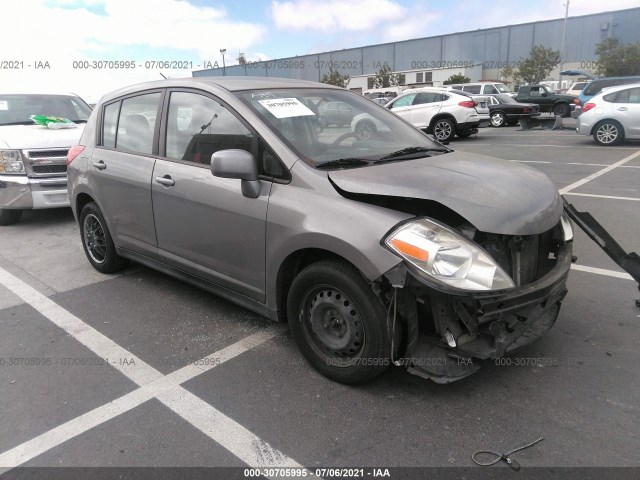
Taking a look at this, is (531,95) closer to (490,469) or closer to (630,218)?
(630,218)

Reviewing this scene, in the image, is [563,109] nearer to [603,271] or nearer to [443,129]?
[443,129]

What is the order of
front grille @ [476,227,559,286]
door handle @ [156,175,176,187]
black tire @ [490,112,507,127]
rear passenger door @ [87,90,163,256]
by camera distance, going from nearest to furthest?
front grille @ [476,227,559,286], door handle @ [156,175,176,187], rear passenger door @ [87,90,163,256], black tire @ [490,112,507,127]

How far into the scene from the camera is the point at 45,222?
281 inches

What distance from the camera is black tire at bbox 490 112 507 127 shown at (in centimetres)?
2109

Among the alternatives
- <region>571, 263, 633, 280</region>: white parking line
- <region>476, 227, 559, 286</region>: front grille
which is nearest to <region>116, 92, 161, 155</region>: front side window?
<region>476, 227, 559, 286</region>: front grille

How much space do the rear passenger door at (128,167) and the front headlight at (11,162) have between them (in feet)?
8.98

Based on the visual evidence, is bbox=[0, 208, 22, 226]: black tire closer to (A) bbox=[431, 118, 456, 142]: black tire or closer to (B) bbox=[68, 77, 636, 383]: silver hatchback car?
(B) bbox=[68, 77, 636, 383]: silver hatchback car

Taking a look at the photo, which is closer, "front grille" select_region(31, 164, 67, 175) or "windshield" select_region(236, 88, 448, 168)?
"windshield" select_region(236, 88, 448, 168)

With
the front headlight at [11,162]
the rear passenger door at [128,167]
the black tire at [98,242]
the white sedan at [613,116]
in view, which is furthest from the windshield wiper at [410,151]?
the white sedan at [613,116]

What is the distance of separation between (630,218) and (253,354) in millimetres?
5447

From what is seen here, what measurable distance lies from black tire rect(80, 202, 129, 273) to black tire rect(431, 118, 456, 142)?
13454mm

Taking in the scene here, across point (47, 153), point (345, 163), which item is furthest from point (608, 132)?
point (47, 153)

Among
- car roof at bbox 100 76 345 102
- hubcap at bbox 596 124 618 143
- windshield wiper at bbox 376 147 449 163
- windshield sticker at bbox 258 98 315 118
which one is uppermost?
car roof at bbox 100 76 345 102

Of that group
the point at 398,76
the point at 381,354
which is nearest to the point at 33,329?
the point at 381,354
